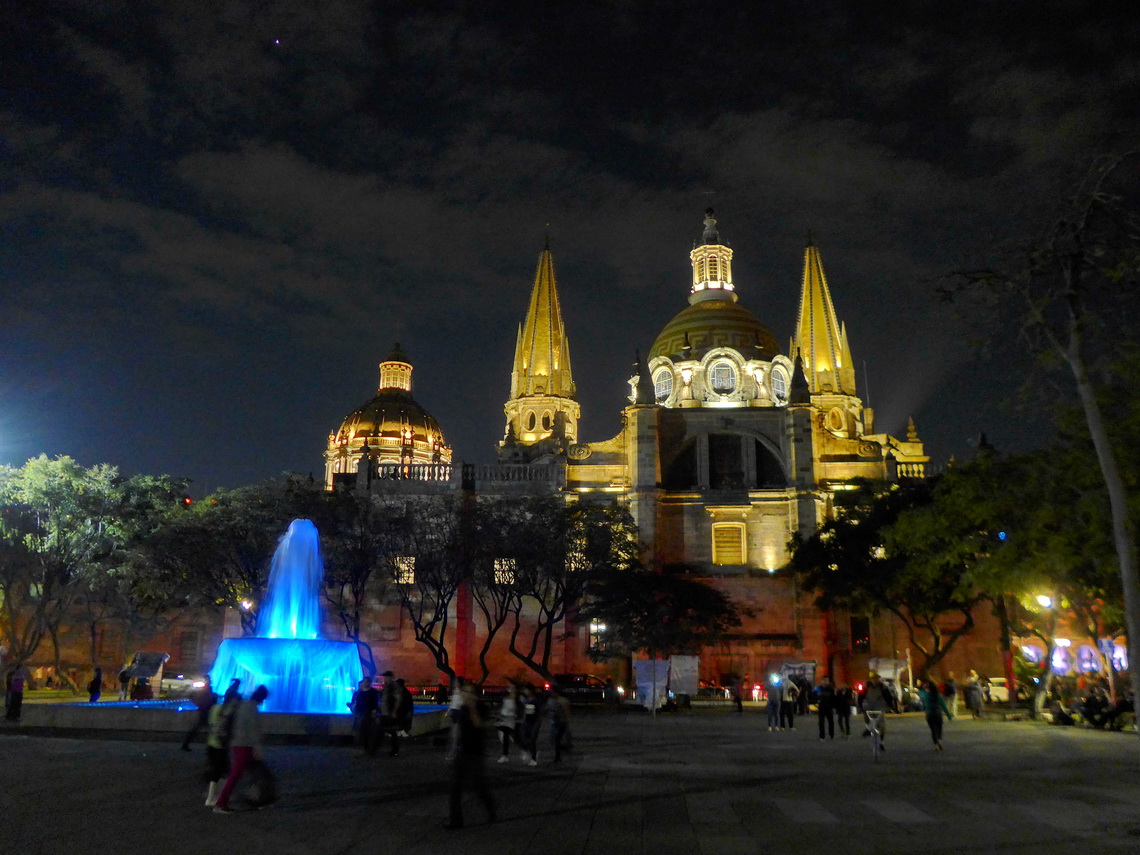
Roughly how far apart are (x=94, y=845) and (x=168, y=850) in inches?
26.3

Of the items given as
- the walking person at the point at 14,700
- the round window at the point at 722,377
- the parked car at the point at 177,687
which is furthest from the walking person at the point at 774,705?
the round window at the point at 722,377

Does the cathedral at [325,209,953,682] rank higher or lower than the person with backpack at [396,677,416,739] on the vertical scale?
higher

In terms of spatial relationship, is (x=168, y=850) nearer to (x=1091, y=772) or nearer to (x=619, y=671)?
(x=1091, y=772)

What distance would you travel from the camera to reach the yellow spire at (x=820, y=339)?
7400cm

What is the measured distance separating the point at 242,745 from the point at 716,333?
2455 inches

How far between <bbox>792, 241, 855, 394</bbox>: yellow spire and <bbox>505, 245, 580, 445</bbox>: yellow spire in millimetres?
18352

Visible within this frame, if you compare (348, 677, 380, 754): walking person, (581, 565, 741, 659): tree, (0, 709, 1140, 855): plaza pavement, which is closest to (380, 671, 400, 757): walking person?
(348, 677, 380, 754): walking person

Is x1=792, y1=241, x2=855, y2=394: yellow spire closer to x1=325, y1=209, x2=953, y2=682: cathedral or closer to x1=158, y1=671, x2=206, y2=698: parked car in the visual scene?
x1=325, y1=209, x2=953, y2=682: cathedral

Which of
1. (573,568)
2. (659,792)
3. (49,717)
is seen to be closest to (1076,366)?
(659,792)

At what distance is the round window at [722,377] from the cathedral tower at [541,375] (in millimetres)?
12830

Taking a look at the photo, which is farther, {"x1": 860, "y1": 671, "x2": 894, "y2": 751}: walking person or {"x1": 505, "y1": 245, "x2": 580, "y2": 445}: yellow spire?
{"x1": 505, "y1": 245, "x2": 580, "y2": 445}: yellow spire

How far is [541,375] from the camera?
75.7m

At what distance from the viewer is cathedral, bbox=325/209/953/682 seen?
166 ft

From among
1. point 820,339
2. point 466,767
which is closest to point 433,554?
point 466,767
